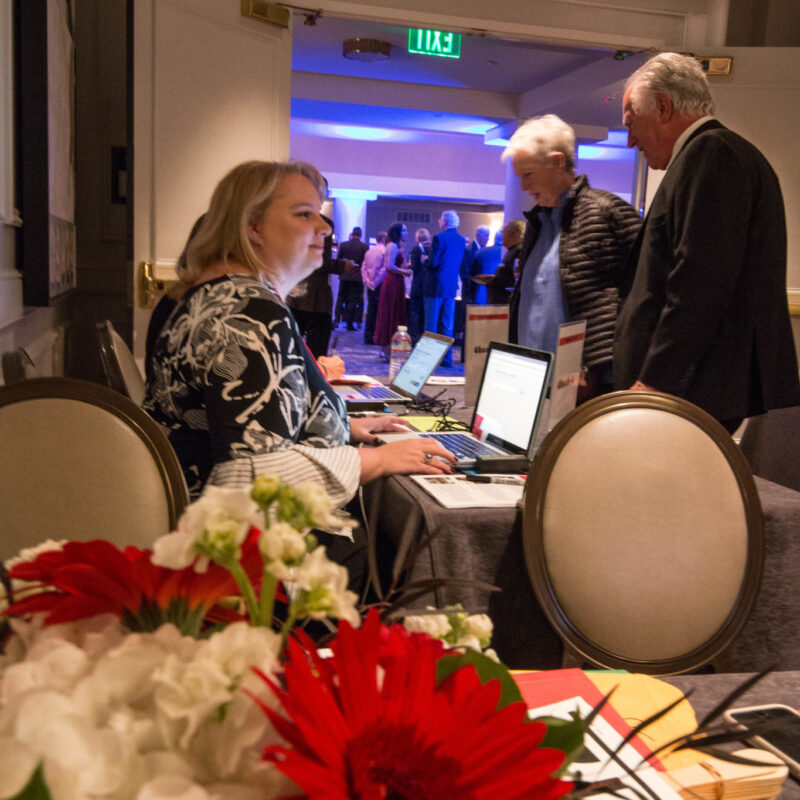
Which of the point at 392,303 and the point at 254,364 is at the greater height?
the point at 254,364

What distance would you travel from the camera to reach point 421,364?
3.18 metres

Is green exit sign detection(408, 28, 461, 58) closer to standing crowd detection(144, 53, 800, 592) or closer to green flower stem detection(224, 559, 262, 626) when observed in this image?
standing crowd detection(144, 53, 800, 592)

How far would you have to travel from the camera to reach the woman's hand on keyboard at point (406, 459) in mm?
1728

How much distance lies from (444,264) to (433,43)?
3.84 m

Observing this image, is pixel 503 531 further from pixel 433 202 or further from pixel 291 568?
pixel 433 202

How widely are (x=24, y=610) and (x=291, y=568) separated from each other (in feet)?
0.40

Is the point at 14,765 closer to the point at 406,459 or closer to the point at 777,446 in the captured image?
the point at 406,459

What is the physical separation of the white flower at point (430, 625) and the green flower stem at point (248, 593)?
104mm

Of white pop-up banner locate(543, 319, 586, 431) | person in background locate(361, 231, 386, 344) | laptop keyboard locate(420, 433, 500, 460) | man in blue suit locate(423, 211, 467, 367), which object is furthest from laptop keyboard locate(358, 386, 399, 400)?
person in background locate(361, 231, 386, 344)

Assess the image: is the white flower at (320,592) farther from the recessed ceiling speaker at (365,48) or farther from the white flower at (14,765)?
the recessed ceiling speaker at (365,48)

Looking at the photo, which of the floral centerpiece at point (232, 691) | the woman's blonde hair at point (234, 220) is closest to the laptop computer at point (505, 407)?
the woman's blonde hair at point (234, 220)

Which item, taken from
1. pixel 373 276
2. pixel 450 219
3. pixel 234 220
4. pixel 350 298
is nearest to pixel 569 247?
pixel 234 220

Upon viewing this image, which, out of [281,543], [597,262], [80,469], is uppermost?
[597,262]

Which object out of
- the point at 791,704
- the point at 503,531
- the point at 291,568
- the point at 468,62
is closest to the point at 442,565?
the point at 503,531
